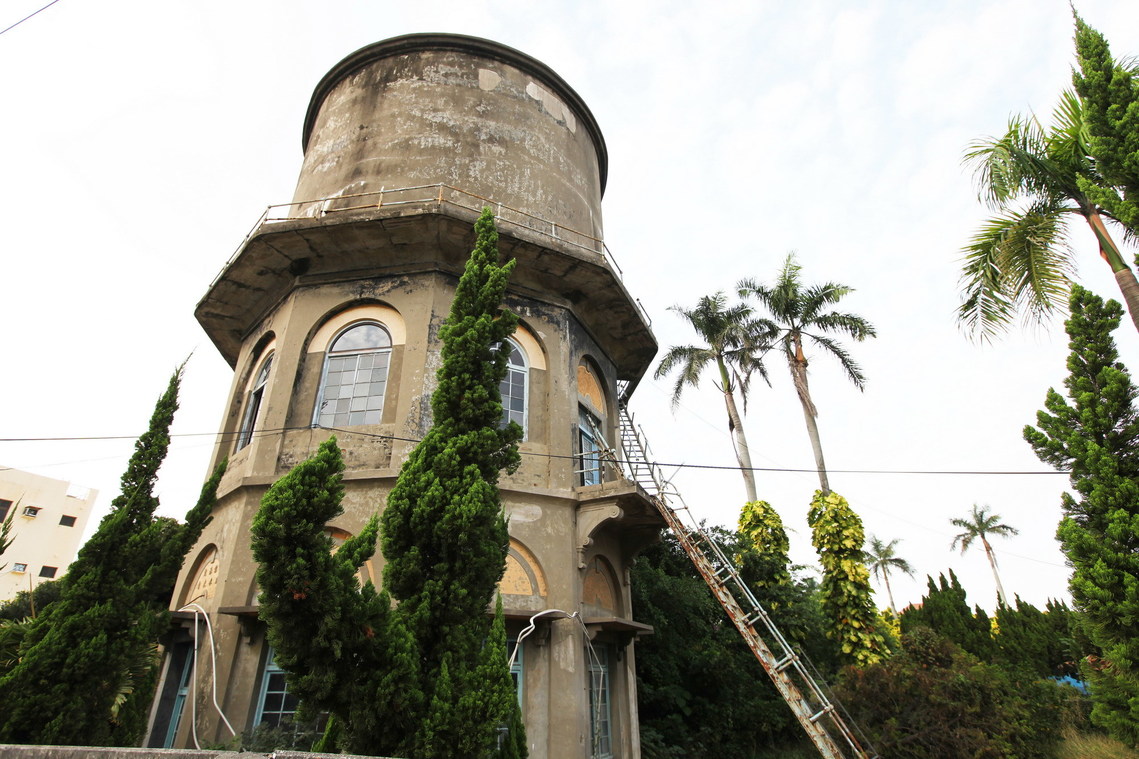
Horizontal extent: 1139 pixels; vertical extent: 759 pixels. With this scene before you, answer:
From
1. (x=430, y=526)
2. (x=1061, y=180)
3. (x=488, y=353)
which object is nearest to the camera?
(x=430, y=526)

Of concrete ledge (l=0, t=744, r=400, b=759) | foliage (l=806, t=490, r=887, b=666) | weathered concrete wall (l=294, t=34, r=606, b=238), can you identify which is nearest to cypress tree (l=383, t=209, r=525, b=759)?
concrete ledge (l=0, t=744, r=400, b=759)

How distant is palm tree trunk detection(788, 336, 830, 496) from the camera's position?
64.8ft

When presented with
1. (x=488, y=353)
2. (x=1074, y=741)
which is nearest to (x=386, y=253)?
(x=488, y=353)

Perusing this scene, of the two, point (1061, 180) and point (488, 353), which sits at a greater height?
point (1061, 180)

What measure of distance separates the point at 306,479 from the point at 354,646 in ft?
4.76

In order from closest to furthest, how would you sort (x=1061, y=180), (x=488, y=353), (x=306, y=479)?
1. (x=306, y=479)
2. (x=488, y=353)
3. (x=1061, y=180)

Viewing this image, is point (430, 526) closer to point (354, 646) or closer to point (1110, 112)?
point (354, 646)

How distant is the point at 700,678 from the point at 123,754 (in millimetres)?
15245

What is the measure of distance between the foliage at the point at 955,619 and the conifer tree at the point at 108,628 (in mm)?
22368

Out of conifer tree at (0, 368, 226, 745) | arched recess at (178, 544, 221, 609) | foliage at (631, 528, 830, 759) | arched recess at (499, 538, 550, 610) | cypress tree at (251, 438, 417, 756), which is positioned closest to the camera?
cypress tree at (251, 438, 417, 756)

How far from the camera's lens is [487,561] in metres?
6.12

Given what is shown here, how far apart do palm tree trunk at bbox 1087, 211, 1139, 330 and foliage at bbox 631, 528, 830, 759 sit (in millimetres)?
11585

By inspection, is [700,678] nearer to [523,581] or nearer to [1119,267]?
[523,581]

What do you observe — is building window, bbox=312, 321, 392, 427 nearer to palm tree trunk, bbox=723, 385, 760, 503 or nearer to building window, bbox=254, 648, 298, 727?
building window, bbox=254, 648, 298, 727
